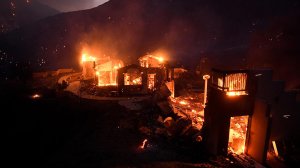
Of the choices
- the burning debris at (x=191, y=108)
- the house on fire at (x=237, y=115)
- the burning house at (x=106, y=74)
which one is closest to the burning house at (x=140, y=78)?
the burning house at (x=106, y=74)

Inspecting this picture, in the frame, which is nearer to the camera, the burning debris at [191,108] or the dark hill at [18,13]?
the burning debris at [191,108]

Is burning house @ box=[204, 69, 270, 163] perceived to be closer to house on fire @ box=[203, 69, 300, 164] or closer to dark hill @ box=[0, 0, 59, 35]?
house on fire @ box=[203, 69, 300, 164]

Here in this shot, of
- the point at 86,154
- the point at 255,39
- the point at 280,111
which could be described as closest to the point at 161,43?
the point at 255,39

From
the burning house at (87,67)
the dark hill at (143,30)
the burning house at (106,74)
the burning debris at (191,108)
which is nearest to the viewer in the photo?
the burning debris at (191,108)

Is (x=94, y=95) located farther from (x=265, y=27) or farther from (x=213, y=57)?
(x=265, y=27)

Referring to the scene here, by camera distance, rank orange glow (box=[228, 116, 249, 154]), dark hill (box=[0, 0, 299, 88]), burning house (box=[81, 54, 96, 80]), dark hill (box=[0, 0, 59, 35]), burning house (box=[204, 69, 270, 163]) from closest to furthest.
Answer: burning house (box=[204, 69, 270, 163]) → orange glow (box=[228, 116, 249, 154]) → burning house (box=[81, 54, 96, 80]) → dark hill (box=[0, 0, 299, 88]) → dark hill (box=[0, 0, 59, 35])

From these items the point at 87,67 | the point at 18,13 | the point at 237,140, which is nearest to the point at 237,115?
the point at 237,140

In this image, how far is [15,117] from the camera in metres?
25.4

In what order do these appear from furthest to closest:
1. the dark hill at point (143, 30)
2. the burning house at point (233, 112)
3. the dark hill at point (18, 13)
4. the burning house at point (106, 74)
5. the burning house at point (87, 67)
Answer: the dark hill at point (18, 13) < the dark hill at point (143, 30) < the burning house at point (87, 67) < the burning house at point (106, 74) < the burning house at point (233, 112)

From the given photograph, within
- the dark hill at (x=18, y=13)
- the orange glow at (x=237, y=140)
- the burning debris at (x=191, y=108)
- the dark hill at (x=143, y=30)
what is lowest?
the orange glow at (x=237, y=140)

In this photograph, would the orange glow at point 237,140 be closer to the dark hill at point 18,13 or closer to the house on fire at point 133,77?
the house on fire at point 133,77

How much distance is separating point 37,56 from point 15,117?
249 feet

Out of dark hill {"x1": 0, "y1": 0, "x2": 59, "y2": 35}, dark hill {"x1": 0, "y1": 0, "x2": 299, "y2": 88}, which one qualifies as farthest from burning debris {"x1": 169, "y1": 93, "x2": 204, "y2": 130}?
dark hill {"x1": 0, "y1": 0, "x2": 59, "y2": 35}

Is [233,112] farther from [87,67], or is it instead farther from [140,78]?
[87,67]
